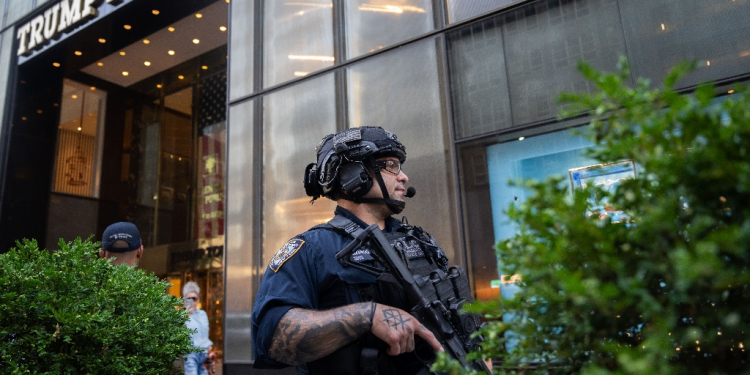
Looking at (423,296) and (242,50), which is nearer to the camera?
(423,296)

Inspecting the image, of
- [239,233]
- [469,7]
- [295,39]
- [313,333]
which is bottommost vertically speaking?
[313,333]

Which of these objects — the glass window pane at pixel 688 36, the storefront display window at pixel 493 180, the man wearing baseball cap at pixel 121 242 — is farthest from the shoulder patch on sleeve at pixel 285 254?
the glass window pane at pixel 688 36

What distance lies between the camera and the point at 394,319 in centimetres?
173

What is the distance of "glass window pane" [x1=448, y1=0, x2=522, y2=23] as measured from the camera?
448cm

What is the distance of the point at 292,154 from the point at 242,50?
1.84m

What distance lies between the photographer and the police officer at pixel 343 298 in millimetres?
1722

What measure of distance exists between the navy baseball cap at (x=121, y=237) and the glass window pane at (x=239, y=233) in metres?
2.68

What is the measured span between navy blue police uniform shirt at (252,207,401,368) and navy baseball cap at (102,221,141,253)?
1562 millimetres

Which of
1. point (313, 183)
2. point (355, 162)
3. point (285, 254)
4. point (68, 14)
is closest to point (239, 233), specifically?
point (313, 183)

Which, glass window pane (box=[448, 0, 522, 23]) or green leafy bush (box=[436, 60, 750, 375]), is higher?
glass window pane (box=[448, 0, 522, 23])

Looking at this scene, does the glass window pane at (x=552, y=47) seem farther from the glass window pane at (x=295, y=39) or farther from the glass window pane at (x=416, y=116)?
the glass window pane at (x=295, y=39)

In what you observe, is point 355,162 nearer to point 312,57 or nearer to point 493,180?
point 493,180

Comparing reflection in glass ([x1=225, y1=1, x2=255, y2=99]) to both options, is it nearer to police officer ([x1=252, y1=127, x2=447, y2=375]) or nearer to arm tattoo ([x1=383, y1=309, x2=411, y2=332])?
police officer ([x1=252, y1=127, x2=447, y2=375])

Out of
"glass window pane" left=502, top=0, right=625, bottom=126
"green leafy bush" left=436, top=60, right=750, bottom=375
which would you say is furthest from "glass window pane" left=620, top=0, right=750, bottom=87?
"green leafy bush" left=436, top=60, right=750, bottom=375
